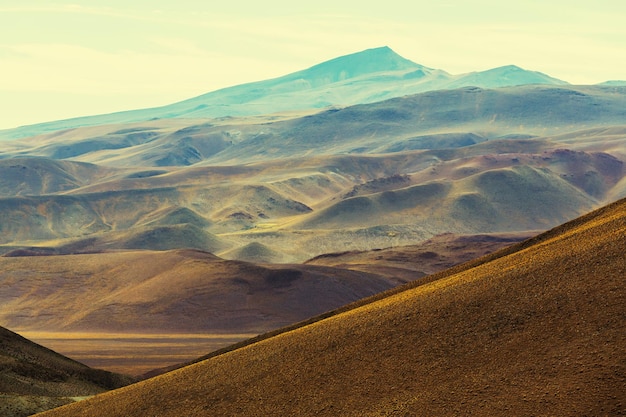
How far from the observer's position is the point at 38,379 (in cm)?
3659

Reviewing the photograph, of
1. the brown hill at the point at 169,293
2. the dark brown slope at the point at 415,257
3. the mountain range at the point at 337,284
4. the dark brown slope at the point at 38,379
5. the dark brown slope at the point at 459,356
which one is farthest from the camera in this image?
the dark brown slope at the point at 415,257

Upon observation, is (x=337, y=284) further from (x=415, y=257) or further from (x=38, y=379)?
(x=38, y=379)

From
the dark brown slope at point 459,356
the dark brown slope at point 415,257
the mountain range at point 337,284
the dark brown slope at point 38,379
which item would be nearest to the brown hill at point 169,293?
the mountain range at point 337,284

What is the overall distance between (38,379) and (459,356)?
20953 millimetres

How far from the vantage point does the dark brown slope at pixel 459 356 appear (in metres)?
19.8

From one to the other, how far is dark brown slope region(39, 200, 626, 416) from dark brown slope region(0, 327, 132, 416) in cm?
416

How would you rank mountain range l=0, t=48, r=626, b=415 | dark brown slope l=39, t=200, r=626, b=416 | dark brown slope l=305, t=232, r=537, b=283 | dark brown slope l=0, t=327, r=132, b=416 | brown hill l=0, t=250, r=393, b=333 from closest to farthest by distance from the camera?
dark brown slope l=39, t=200, r=626, b=416 < mountain range l=0, t=48, r=626, b=415 < dark brown slope l=0, t=327, r=132, b=416 < brown hill l=0, t=250, r=393, b=333 < dark brown slope l=305, t=232, r=537, b=283

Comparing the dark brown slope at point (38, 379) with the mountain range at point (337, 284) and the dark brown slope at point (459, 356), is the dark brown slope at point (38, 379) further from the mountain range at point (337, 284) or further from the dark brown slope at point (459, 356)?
the mountain range at point (337, 284)

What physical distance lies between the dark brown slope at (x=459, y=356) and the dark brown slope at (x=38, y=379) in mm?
4160

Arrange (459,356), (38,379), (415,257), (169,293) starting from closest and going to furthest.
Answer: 1. (459,356)
2. (38,379)
3. (169,293)
4. (415,257)

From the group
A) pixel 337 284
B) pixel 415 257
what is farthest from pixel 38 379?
pixel 415 257

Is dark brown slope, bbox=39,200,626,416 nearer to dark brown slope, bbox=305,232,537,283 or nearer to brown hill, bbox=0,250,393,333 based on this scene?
brown hill, bbox=0,250,393,333

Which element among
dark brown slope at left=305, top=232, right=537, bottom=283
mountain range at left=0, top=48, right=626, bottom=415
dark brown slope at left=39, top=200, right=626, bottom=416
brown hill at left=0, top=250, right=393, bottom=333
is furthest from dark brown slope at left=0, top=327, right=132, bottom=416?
dark brown slope at left=305, top=232, right=537, bottom=283

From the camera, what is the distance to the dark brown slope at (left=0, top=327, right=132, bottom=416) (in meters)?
31.3
